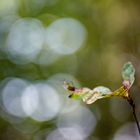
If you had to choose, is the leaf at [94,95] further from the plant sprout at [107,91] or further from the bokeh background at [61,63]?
the bokeh background at [61,63]

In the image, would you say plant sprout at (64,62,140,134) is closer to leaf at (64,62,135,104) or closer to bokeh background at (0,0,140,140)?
leaf at (64,62,135,104)

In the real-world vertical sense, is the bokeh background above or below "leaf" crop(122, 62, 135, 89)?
below

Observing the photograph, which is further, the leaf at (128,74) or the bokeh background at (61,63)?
the bokeh background at (61,63)

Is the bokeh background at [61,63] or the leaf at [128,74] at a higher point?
the leaf at [128,74]

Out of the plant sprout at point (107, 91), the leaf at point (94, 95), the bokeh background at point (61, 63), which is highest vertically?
the plant sprout at point (107, 91)

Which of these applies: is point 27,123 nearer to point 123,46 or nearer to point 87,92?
point 123,46

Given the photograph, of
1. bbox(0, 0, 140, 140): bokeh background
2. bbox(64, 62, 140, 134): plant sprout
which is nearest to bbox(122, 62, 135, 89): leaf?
bbox(64, 62, 140, 134): plant sprout

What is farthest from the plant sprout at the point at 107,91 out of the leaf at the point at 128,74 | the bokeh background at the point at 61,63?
the bokeh background at the point at 61,63

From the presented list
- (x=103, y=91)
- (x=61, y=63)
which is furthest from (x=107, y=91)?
(x=61, y=63)
